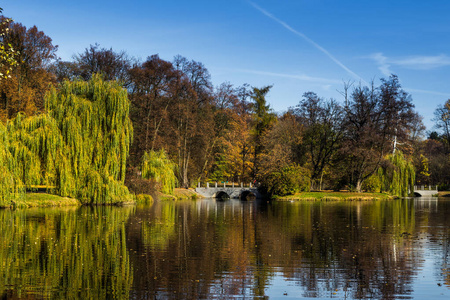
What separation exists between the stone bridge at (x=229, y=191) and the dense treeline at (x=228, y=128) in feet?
6.71

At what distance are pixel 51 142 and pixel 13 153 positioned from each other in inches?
99.1

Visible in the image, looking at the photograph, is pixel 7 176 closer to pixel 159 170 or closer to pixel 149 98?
pixel 159 170

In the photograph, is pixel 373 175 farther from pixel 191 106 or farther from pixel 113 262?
pixel 113 262

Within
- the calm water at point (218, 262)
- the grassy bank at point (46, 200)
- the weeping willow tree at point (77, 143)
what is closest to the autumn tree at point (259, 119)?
the weeping willow tree at point (77, 143)

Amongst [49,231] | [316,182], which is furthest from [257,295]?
[316,182]

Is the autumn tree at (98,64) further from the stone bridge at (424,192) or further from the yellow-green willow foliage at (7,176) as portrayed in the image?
the stone bridge at (424,192)

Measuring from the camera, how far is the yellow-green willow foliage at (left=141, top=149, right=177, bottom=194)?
4956 centimetres

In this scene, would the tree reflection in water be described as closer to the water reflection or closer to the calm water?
the calm water

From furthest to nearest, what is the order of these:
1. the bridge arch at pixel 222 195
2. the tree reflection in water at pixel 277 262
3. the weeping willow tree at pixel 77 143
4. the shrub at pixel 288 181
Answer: the bridge arch at pixel 222 195 < the shrub at pixel 288 181 < the weeping willow tree at pixel 77 143 < the tree reflection in water at pixel 277 262

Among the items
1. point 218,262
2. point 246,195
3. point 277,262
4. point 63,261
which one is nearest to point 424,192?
point 246,195

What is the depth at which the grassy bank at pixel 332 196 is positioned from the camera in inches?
2261

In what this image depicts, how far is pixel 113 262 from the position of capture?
12781 mm

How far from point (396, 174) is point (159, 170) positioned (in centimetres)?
3074

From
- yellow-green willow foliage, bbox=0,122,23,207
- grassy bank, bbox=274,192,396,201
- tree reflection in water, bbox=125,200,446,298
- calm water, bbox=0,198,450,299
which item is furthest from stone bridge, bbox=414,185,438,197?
yellow-green willow foliage, bbox=0,122,23,207
